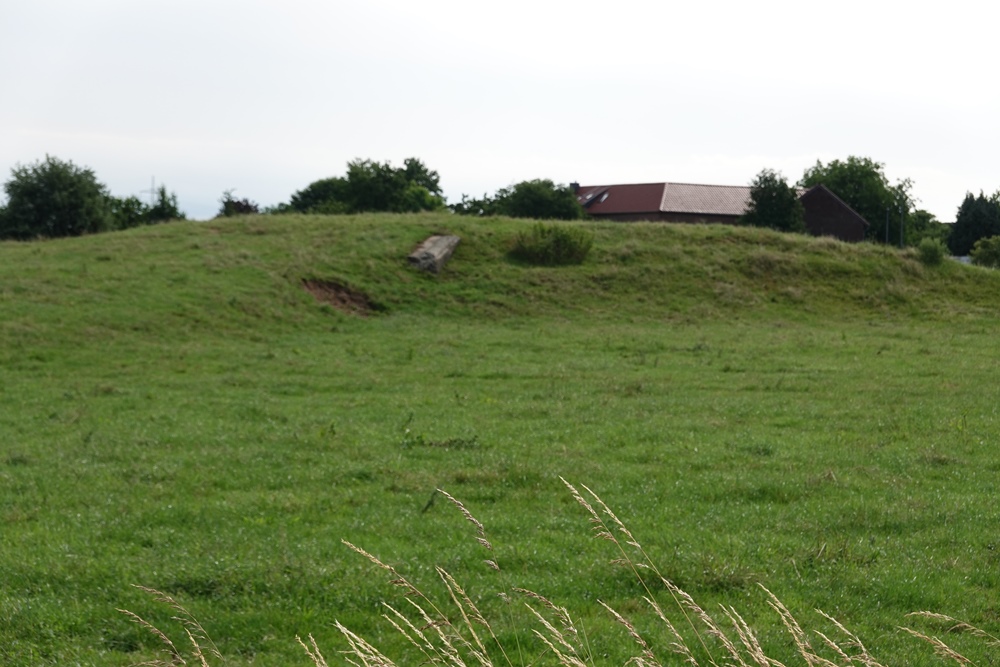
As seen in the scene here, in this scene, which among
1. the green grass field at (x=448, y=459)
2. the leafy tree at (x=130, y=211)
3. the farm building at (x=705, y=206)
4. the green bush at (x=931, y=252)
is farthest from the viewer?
the farm building at (x=705, y=206)

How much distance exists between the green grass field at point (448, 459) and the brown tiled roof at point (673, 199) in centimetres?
5634

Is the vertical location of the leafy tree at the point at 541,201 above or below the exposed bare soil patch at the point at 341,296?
above

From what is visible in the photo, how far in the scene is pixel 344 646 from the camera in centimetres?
648

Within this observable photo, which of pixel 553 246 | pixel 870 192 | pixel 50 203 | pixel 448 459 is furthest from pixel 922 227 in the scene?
pixel 448 459

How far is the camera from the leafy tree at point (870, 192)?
113 meters

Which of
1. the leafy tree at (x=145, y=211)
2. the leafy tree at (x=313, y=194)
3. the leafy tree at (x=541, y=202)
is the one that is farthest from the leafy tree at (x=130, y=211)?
the leafy tree at (x=313, y=194)

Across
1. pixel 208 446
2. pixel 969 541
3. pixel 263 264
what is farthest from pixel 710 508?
pixel 263 264

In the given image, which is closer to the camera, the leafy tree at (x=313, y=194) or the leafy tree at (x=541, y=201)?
the leafy tree at (x=541, y=201)

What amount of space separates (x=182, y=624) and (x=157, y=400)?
1252 centimetres

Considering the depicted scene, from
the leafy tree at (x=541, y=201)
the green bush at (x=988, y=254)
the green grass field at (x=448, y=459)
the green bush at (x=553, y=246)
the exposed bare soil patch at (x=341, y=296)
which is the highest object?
the leafy tree at (x=541, y=201)

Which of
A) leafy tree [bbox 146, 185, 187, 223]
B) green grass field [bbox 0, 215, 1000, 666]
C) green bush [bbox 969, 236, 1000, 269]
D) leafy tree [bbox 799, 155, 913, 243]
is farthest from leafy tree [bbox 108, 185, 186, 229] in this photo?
leafy tree [bbox 799, 155, 913, 243]

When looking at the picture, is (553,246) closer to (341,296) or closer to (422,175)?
(341,296)

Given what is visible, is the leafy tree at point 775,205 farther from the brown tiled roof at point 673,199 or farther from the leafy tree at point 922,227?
the leafy tree at point 922,227

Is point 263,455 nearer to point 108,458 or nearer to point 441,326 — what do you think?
point 108,458
